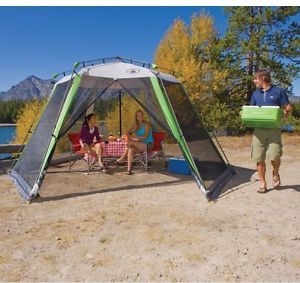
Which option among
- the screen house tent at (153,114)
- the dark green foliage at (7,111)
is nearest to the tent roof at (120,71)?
the screen house tent at (153,114)

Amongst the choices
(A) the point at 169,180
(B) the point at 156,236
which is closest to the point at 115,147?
(A) the point at 169,180

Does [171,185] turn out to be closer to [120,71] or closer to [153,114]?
[153,114]

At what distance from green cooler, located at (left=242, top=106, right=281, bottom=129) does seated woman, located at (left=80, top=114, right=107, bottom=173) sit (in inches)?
132

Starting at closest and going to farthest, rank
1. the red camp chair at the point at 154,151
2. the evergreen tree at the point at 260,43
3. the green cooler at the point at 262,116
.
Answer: the green cooler at the point at 262,116 < the red camp chair at the point at 154,151 < the evergreen tree at the point at 260,43

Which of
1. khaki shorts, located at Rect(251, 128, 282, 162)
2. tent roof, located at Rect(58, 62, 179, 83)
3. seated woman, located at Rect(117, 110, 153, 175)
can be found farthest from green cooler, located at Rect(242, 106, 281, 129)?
seated woman, located at Rect(117, 110, 153, 175)

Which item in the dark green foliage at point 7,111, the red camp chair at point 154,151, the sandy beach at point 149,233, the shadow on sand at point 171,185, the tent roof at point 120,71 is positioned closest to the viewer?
the sandy beach at point 149,233

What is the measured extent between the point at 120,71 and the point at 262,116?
9.93 ft

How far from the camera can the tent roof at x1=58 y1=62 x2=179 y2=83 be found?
6789mm

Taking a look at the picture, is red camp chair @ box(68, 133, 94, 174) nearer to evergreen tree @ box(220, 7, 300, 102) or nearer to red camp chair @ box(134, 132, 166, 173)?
red camp chair @ box(134, 132, 166, 173)

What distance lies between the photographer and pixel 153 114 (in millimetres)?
7934

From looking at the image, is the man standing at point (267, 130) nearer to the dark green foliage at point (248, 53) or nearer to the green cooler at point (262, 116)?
the green cooler at point (262, 116)

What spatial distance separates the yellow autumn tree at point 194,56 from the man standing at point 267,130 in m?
12.4

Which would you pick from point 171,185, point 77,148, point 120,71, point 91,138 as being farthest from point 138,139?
point 171,185

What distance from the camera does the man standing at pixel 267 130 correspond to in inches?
225
